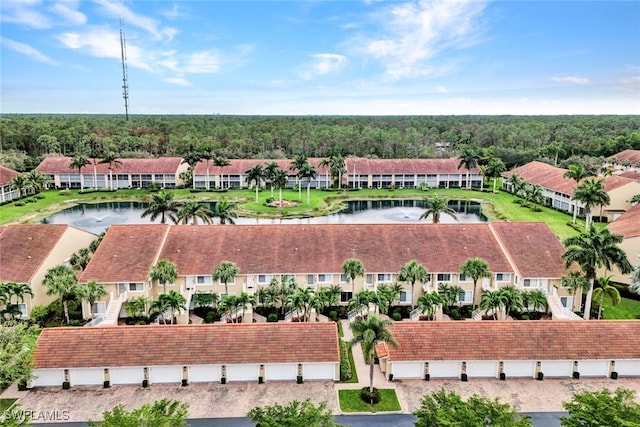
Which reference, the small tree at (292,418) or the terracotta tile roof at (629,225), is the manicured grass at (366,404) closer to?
the small tree at (292,418)

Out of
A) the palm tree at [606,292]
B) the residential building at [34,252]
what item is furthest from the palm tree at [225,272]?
the palm tree at [606,292]

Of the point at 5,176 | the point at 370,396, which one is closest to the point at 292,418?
the point at 370,396

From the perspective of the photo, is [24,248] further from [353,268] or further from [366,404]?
[366,404]

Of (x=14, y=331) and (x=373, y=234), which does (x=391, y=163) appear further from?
(x=14, y=331)

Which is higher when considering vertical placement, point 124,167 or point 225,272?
point 124,167

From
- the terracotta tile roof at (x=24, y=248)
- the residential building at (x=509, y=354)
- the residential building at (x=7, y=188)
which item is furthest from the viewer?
the residential building at (x=7, y=188)

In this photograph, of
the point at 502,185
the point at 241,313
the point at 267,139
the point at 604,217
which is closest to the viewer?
the point at 241,313

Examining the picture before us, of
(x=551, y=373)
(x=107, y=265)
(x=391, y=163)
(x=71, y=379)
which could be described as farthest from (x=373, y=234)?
(x=391, y=163)
